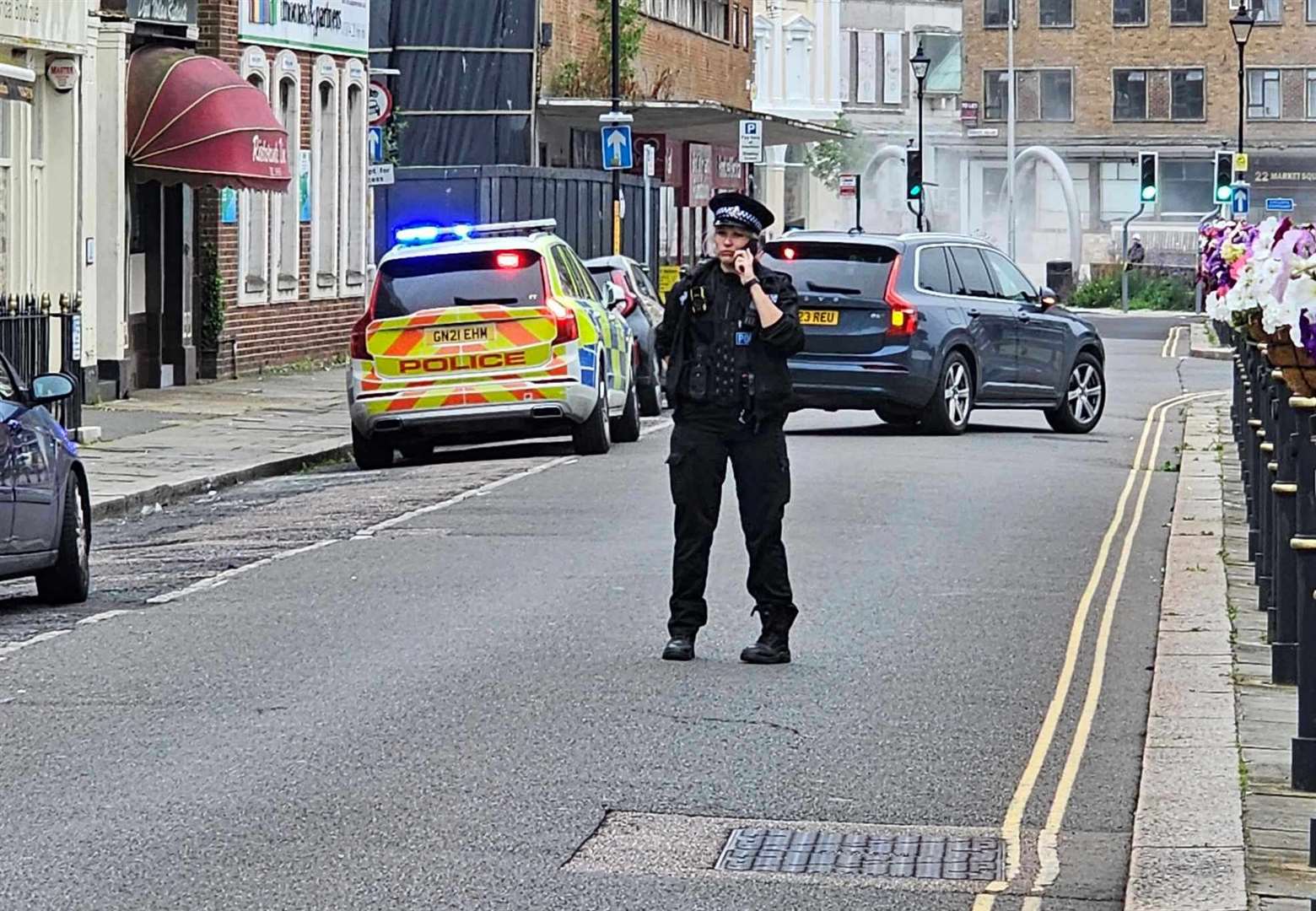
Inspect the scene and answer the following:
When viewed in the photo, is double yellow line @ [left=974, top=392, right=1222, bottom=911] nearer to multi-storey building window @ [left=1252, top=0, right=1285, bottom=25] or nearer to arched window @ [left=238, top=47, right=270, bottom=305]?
arched window @ [left=238, top=47, right=270, bottom=305]

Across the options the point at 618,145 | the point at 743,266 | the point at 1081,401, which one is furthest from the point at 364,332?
the point at 618,145

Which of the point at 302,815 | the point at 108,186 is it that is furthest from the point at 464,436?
the point at 302,815

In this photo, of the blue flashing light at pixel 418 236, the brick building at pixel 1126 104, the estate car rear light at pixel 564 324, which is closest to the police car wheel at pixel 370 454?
the blue flashing light at pixel 418 236

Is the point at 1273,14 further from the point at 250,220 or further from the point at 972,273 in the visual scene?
the point at 972,273

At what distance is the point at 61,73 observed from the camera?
26234 mm

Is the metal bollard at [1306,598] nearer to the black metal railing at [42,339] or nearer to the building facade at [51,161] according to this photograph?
the black metal railing at [42,339]

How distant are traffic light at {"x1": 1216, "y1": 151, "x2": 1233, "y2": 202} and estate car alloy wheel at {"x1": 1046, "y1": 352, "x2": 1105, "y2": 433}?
2961 cm

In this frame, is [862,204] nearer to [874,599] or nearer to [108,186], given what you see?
[108,186]

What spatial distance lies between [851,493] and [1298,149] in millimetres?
74618

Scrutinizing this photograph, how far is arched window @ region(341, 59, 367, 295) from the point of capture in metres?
35.7

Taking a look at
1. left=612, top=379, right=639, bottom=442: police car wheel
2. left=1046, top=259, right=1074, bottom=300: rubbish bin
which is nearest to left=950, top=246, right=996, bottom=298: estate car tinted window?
left=612, top=379, right=639, bottom=442: police car wheel

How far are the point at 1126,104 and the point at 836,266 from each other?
71.7m

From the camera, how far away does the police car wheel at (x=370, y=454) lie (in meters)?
20.9

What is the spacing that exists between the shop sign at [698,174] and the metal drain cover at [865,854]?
46.6m
